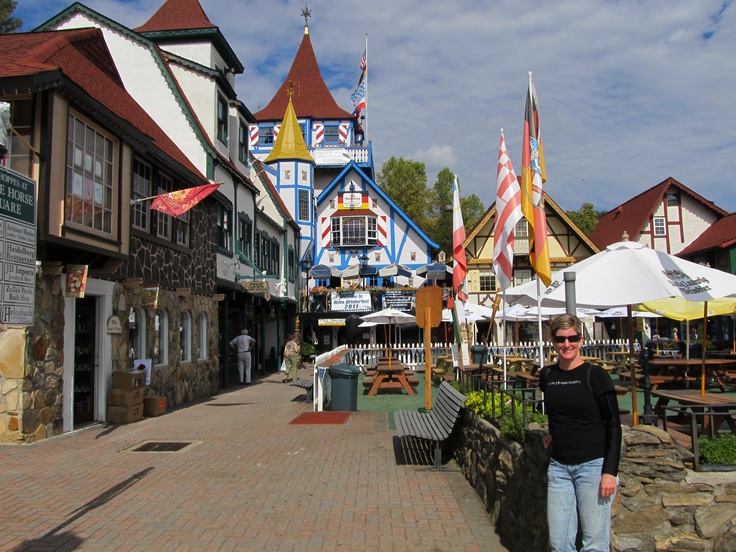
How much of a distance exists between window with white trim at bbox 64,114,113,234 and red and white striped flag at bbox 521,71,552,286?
643 centimetres

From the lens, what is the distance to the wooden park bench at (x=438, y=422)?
768 cm

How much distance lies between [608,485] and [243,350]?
17038 millimetres

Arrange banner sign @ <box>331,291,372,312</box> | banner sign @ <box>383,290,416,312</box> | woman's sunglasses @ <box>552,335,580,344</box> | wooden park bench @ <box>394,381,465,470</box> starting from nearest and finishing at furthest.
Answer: woman's sunglasses @ <box>552,335,580,344</box>, wooden park bench @ <box>394,381,465,470</box>, banner sign @ <box>331,291,372,312</box>, banner sign @ <box>383,290,416,312</box>

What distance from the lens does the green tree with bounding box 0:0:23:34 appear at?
31823mm

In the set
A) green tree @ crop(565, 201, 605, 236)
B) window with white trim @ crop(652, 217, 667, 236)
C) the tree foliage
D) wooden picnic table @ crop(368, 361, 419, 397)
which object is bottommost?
wooden picnic table @ crop(368, 361, 419, 397)

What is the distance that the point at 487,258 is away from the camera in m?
33.1

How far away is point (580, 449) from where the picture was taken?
Result: 3832mm

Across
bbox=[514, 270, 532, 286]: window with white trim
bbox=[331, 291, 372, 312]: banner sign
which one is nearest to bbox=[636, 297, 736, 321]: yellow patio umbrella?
bbox=[331, 291, 372, 312]: banner sign

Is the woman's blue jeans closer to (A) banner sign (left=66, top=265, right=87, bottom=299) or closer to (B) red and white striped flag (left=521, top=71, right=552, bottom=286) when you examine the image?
(B) red and white striped flag (left=521, top=71, right=552, bottom=286)

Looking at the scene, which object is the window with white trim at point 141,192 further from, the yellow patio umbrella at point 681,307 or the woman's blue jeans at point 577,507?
the woman's blue jeans at point 577,507

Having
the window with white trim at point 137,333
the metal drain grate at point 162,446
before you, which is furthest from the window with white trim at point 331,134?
the metal drain grate at point 162,446

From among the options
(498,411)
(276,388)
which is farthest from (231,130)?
(498,411)

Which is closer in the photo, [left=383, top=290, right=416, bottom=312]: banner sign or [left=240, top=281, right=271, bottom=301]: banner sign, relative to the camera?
[left=240, top=281, right=271, bottom=301]: banner sign

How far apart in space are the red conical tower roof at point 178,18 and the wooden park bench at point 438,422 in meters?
15.4
